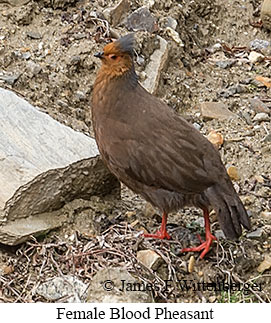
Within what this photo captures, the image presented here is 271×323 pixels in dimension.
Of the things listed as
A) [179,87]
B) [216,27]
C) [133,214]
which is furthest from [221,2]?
[133,214]

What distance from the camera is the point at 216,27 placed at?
7.37m

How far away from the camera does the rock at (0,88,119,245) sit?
479 cm

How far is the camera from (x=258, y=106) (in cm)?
641

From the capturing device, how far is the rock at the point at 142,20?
663cm

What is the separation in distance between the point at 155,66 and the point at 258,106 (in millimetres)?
872

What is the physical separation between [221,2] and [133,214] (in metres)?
2.96

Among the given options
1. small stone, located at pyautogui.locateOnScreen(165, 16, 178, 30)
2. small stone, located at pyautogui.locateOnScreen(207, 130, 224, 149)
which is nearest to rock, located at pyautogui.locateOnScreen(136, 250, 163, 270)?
small stone, located at pyautogui.locateOnScreen(207, 130, 224, 149)

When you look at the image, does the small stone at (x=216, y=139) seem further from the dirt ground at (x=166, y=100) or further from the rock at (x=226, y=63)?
the rock at (x=226, y=63)

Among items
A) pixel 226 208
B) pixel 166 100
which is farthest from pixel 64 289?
pixel 166 100

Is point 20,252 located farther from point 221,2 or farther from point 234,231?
→ point 221,2

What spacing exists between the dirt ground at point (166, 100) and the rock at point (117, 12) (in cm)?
5

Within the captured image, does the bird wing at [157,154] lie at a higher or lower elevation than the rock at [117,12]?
lower

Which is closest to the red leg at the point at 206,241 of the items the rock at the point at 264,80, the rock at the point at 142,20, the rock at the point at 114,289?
the rock at the point at 114,289

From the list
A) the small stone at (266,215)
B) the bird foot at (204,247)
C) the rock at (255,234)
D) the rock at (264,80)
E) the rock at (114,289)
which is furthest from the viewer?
the rock at (264,80)
